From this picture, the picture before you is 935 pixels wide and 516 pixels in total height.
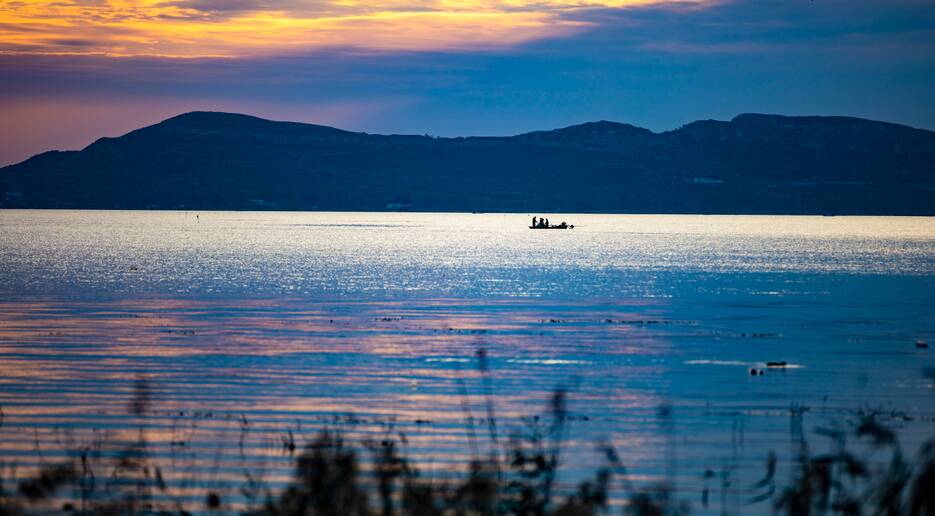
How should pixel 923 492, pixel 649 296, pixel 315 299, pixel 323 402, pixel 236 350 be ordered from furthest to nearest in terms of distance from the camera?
1. pixel 649 296
2. pixel 315 299
3. pixel 236 350
4. pixel 323 402
5. pixel 923 492

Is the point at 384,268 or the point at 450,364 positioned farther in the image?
the point at 384,268

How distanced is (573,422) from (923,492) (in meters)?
17.0

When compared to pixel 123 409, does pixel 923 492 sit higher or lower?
higher

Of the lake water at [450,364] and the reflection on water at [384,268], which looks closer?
the lake water at [450,364]

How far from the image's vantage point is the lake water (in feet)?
79.3

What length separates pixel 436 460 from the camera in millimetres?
22031

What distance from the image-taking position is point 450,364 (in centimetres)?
3784

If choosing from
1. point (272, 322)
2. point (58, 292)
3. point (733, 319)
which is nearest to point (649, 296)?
point (733, 319)

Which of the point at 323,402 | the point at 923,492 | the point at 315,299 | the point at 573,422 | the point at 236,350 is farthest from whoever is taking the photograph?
the point at 315,299

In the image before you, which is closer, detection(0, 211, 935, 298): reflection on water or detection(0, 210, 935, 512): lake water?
detection(0, 210, 935, 512): lake water

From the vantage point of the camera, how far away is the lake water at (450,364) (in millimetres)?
24172

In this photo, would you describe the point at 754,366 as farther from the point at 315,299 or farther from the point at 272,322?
the point at 315,299

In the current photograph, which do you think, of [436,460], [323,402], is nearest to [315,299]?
[323,402]

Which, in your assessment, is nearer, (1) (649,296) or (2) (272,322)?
(2) (272,322)
